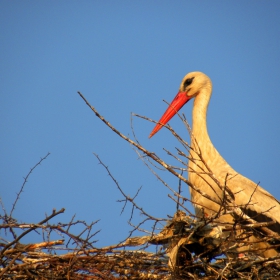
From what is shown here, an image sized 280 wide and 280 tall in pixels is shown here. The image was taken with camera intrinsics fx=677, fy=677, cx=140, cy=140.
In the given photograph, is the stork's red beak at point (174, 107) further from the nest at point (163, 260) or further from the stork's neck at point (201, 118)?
the nest at point (163, 260)

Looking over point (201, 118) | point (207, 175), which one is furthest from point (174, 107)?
point (207, 175)

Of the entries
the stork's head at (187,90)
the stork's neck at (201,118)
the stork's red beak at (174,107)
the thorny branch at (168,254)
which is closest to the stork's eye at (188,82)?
the stork's head at (187,90)

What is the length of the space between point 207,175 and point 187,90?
5.07 feet

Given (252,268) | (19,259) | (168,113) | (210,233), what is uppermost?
(168,113)

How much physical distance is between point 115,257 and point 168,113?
2.87 metres

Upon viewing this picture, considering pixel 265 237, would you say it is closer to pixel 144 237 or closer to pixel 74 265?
pixel 144 237

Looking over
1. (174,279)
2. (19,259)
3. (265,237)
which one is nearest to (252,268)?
(265,237)

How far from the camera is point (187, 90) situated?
757cm

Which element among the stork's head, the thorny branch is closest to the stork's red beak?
the stork's head

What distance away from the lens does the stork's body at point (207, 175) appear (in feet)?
19.6

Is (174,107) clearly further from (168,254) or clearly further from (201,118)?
(168,254)

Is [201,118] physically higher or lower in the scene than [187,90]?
lower

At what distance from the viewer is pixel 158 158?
4.64 m

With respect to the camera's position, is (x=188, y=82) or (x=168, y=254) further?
(x=188, y=82)
